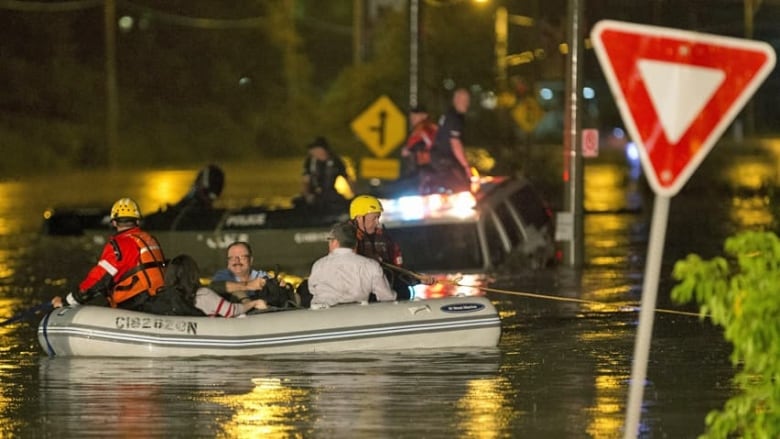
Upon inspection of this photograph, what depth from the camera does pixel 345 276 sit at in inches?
540

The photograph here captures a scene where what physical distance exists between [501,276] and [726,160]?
40758mm

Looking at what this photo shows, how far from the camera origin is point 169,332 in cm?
1334

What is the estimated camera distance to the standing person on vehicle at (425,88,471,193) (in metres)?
21.2

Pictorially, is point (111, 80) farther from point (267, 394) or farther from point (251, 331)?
point (267, 394)

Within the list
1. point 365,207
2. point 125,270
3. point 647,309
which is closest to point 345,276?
point 365,207

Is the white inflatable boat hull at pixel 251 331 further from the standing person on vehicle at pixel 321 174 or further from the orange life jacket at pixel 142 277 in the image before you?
the standing person on vehicle at pixel 321 174

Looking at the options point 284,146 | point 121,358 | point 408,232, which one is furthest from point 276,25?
point 121,358

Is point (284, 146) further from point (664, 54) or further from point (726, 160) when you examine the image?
point (664, 54)

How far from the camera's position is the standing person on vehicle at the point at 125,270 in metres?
13.7

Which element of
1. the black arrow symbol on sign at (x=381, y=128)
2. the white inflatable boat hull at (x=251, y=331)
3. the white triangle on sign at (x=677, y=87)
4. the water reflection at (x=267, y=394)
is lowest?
the water reflection at (x=267, y=394)

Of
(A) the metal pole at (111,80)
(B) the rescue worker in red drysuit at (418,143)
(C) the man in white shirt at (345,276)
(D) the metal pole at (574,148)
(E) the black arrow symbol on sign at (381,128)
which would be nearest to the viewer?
(C) the man in white shirt at (345,276)

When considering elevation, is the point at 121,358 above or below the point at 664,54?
below

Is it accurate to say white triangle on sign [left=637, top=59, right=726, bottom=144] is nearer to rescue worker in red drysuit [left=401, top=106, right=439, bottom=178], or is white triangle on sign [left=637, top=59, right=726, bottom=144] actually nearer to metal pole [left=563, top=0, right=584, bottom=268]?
metal pole [left=563, top=0, right=584, bottom=268]

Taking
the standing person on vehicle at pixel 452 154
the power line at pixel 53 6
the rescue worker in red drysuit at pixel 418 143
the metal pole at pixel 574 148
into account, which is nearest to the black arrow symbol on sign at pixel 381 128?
the rescue worker in red drysuit at pixel 418 143
